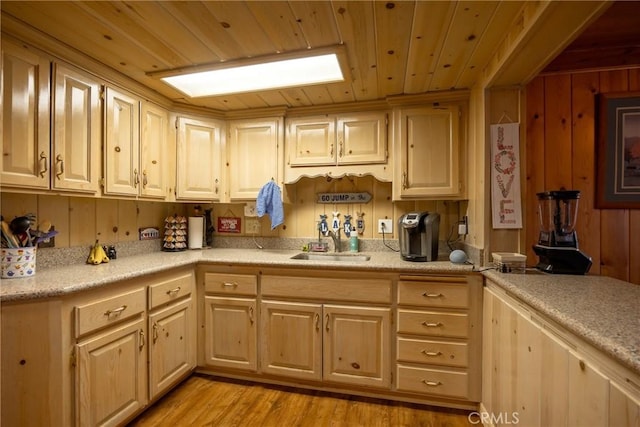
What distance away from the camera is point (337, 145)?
94.8 inches

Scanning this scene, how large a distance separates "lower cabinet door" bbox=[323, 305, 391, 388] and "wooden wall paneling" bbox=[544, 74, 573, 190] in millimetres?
1508

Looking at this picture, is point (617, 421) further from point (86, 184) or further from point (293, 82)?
point (86, 184)

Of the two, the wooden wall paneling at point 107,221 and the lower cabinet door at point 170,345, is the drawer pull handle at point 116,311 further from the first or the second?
the wooden wall paneling at point 107,221

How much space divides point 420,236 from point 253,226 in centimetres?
148

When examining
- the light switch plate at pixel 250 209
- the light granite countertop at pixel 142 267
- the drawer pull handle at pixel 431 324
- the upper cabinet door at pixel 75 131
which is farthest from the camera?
the light switch plate at pixel 250 209

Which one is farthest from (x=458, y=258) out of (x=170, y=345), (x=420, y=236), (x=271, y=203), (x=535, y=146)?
(x=170, y=345)

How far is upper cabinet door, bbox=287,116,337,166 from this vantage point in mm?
2428

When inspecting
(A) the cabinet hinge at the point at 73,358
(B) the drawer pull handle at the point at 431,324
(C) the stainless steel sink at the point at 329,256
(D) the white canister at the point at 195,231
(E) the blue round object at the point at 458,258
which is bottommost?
(B) the drawer pull handle at the point at 431,324

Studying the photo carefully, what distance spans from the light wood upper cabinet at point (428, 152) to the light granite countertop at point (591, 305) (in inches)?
32.6

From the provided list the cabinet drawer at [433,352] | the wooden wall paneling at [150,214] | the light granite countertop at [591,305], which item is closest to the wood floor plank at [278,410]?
the cabinet drawer at [433,352]

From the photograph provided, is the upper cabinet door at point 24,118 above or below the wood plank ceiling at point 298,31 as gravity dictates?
below

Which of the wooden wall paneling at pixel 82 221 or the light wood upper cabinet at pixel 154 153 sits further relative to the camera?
the light wood upper cabinet at pixel 154 153

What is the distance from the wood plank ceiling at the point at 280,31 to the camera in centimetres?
131

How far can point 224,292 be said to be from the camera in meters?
2.13
